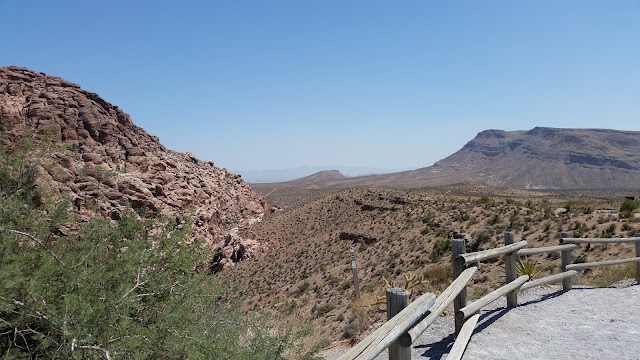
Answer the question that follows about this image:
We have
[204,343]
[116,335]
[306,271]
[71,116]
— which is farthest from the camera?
[71,116]

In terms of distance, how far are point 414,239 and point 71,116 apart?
1073 inches

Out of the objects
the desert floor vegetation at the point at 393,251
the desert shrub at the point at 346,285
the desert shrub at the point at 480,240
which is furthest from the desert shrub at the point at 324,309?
the desert shrub at the point at 480,240

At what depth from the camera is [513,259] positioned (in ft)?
25.3

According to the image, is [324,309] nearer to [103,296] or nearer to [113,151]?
[103,296]

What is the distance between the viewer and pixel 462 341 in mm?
5234

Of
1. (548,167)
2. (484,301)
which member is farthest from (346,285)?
(548,167)

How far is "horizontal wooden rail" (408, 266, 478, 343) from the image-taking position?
3833 mm

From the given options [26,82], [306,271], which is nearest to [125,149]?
[26,82]

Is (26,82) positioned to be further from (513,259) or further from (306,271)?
(513,259)

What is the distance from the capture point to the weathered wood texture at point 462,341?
15.7 ft

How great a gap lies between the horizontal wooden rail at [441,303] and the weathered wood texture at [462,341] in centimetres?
46

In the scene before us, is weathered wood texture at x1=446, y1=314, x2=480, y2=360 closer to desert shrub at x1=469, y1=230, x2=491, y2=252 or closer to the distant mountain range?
desert shrub at x1=469, y1=230, x2=491, y2=252

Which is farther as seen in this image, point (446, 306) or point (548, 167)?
point (548, 167)

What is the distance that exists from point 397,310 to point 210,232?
33353 mm
